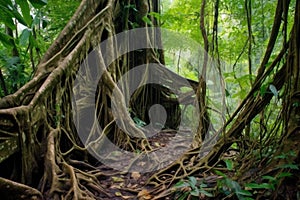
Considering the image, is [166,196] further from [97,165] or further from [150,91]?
[150,91]

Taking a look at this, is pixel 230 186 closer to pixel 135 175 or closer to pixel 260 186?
pixel 260 186

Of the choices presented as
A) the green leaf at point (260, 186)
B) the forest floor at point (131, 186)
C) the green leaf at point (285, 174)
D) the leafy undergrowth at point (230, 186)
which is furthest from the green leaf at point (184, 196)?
the green leaf at point (285, 174)

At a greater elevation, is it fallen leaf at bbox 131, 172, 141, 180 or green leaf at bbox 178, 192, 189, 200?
green leaf at bbox 178, 192, 189, 200

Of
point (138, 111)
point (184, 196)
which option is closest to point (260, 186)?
point (184, 196)

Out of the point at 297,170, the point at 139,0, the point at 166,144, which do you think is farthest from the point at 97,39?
the point at 297,170

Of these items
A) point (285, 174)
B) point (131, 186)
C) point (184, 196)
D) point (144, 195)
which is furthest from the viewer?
point (131, 186)

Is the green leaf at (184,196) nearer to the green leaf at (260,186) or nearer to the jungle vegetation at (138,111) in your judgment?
the jungle vegetation at (138,111)

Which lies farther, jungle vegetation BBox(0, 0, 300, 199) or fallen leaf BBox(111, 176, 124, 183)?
fallen leaf BBox(111, 176, 124, 183)

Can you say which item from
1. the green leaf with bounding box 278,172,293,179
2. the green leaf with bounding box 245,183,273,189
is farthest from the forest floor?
the green leaf with bounding box 278,172,293,179

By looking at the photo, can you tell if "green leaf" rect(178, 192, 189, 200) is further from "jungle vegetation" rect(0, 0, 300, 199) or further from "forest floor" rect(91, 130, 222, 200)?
"forest floor" rect(91, 130, 222, 200)

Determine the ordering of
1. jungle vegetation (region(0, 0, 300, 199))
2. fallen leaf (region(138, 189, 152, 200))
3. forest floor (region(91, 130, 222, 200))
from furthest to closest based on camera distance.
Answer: fallen leaf (region(138, 189, 152, 200)), forest floor (region(91, 130, 222, 200)), jungle vegetation (region(0, 0, 300, 199))

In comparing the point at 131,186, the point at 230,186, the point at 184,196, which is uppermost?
the point at 230,186

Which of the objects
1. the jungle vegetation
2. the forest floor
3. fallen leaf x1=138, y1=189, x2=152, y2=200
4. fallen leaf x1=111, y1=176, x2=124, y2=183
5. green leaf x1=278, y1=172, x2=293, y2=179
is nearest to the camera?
green leaf x1=278, y1=172, x2=293, y2=179

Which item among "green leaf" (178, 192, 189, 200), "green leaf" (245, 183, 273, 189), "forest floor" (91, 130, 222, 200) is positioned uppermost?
"green leaf" (245, 183, 273, 189)
